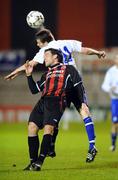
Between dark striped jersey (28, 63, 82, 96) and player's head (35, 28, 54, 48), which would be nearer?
dark striped jersey (28, 63, 82, 96)

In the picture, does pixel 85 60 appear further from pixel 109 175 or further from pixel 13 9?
pixel 109 175

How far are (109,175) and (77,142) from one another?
888 centimetres

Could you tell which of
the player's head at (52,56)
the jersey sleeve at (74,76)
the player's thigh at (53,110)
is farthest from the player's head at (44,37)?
the player's thigh at (53,110)

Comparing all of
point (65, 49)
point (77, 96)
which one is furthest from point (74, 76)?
point (65, 49)

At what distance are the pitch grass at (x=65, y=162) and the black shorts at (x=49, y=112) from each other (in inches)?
29.0

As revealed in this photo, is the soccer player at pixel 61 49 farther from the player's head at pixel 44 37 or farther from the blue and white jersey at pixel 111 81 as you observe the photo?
the blue and white jersey at pixel 111 81

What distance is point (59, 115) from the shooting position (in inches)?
456

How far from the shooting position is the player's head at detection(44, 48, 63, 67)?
11.6 meters

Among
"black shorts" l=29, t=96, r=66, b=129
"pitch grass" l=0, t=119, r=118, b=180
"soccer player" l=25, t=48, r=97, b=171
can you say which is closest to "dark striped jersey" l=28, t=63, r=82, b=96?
"soccer player" l=25, t=48, r=97, b=171

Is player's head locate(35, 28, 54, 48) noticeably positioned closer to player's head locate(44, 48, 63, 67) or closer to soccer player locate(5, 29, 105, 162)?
soccer player locate(5, 29, 105, 162)

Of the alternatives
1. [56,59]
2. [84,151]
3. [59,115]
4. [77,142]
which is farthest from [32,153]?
[77,142]

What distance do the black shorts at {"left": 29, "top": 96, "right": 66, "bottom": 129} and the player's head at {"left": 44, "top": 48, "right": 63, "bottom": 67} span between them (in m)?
0.53

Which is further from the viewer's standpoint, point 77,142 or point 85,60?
point 85,60

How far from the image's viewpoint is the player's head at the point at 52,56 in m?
11.6
